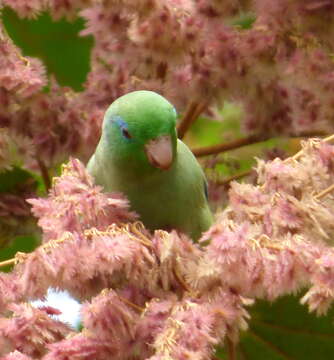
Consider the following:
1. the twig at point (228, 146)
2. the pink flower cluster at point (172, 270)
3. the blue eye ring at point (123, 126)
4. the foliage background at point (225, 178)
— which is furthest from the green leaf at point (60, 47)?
the pink flower cluster at point (172, 270)

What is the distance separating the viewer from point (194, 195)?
8.00 feet

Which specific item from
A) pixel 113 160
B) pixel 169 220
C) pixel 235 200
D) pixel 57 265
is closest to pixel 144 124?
pixel 113 160

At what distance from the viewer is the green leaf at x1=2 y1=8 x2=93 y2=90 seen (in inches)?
127

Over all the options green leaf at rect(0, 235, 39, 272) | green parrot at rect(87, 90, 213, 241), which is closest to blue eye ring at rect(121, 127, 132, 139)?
green parrot at rect(87, 90, 213, 241)

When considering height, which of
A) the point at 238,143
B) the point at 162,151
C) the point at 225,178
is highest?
the point at 162,151

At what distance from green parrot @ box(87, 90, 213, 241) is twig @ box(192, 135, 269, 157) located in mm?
96

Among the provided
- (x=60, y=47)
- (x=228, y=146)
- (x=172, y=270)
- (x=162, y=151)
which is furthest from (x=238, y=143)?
(x=60, y=47)

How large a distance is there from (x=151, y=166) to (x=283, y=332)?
19.8 inches

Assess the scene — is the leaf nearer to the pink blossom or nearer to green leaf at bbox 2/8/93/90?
the pink blossom

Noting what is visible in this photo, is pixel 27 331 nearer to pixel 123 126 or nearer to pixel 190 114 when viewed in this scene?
pixel 123 126

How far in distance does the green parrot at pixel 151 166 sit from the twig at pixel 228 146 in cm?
10

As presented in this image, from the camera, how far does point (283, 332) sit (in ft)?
7.33

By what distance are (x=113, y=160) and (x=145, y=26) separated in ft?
1.15

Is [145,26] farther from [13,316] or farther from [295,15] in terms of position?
[13,316]
